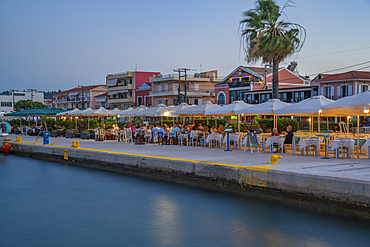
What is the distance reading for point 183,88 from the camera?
7219 cm

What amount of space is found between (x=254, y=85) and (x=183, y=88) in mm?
17600

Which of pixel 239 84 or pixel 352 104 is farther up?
pixel 239 84

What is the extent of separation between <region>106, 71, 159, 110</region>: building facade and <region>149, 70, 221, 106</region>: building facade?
236 inches

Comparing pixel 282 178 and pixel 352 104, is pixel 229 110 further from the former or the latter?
pixel 282 178

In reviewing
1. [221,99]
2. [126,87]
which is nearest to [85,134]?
[221,99]

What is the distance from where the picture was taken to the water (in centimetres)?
→ 818

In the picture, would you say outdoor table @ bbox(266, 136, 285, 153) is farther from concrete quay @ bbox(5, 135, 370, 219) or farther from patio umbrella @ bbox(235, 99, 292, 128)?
concrete quay @ bbox(5, 135, 370, 219)

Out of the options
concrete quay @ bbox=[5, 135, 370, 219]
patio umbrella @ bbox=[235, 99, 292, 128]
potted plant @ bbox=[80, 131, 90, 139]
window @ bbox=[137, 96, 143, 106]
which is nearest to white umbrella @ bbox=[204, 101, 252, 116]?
patio umbrella @ bbox=[235, 99, 292, 128]

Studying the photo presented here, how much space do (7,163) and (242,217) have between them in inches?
649

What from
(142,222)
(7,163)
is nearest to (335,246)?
(142,222)

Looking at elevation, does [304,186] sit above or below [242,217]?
above

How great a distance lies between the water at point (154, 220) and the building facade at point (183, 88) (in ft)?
190

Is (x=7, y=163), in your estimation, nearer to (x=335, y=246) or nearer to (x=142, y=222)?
(x=142, y=222)

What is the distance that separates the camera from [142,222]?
9.62 m
